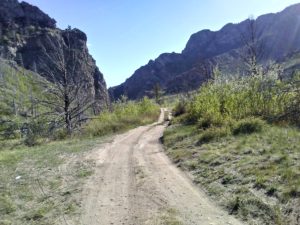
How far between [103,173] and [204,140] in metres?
5.81

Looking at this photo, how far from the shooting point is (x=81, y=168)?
14.8m

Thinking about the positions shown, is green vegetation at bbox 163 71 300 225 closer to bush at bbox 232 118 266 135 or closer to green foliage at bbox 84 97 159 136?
bush at bbox 232 118 266 135

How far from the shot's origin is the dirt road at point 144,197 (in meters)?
8.90

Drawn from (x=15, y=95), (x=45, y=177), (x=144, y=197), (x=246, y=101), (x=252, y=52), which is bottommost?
(x=144, y=197)

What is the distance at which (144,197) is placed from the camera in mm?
10492

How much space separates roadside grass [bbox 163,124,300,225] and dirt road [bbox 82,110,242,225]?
20.4 inches

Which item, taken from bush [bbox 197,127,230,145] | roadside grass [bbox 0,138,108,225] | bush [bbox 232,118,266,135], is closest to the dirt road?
roadside grass [bbox 0,138,108,225]

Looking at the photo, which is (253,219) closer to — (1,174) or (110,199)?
(110,199)

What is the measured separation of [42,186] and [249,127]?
9.75m

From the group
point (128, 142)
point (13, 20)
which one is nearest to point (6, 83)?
point (13, 20)

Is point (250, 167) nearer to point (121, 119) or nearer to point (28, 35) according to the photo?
point (121, 119)

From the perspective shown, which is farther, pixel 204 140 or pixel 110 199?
pixel 204 140

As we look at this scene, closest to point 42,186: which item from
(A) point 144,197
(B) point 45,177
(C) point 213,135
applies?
(B) point 45,177

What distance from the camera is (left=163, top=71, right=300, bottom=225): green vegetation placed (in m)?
9.11
